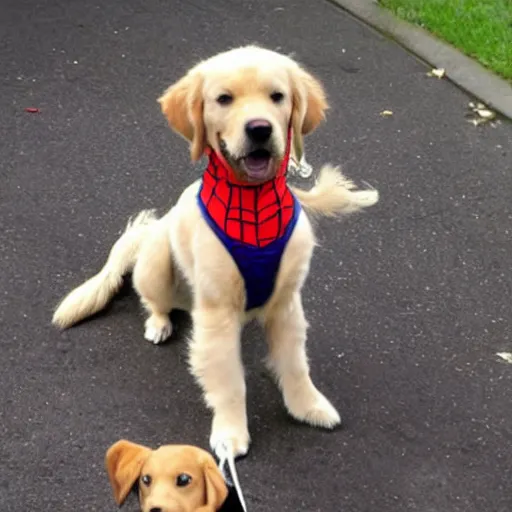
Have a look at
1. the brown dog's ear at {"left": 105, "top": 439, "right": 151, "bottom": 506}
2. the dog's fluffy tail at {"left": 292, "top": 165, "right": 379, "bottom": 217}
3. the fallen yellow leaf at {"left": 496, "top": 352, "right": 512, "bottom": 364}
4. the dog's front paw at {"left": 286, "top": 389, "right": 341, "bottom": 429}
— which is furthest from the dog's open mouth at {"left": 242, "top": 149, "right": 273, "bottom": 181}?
the fallen yellow leaf at {"left": 496, "top": 352, "right": 512, "bottom": 364}

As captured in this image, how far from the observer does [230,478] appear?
3059 mm

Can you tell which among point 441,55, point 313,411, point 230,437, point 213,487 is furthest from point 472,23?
point 213,487

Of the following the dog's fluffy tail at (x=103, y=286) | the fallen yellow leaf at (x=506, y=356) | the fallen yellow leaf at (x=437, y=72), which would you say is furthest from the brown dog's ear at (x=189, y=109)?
the fallen yellow leaf at (x=437, y=72)

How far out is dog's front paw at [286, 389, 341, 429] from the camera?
340cm

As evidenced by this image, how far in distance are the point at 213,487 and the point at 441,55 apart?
426cm

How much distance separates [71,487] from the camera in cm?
314

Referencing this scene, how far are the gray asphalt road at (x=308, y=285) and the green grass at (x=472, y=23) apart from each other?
1.03 feet

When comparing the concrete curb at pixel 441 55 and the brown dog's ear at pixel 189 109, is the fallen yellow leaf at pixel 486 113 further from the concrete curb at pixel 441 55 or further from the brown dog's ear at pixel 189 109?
the brown dog's ear at pixel 189 109

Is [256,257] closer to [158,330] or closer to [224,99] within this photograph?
[224,99]

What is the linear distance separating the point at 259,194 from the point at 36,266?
1.44 m

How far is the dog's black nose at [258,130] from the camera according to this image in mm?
2811

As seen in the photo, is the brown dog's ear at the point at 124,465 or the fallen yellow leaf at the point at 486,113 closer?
the brown dog's ear at the point at 124,465

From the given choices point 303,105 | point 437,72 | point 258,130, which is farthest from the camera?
point 437,72

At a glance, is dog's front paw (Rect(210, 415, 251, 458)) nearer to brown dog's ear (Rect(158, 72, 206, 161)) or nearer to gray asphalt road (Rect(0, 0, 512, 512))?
gray asphalt road (Rect(0, 0, 512, 512))
